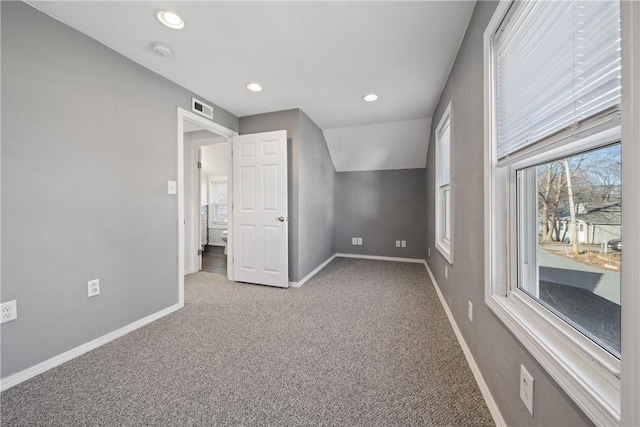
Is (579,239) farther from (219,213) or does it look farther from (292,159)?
(219,213)

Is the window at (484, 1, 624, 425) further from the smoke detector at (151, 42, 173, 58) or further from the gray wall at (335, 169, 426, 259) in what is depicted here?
the gray wall at (335, 169, 426, 259)

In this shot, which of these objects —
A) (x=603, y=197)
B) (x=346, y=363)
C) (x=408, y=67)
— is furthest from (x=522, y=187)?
(x=408, y=67)

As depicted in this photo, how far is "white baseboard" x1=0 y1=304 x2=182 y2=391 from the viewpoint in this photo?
1.43 metres

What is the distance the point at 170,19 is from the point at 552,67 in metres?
2.15

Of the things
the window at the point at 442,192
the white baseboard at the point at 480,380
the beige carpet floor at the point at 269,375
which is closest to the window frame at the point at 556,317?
the white baseboard at the point at 480,380

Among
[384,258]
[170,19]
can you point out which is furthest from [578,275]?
[384,258]

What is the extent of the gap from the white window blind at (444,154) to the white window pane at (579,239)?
160 centimetres

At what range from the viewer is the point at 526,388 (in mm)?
920

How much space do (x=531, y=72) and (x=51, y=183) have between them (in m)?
2.73

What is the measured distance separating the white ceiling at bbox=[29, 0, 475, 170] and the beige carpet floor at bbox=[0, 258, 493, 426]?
2326mm

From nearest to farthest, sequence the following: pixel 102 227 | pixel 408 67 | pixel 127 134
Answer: pixel 102 227
pixel 127 134
pixel 408 67

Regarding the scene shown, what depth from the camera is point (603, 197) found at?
73 cm

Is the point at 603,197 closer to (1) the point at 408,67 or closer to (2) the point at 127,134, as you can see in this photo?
(1) the point at 408,67

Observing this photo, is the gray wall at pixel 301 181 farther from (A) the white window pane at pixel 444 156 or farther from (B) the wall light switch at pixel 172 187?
(A) the white window pane at pixel 444 156
